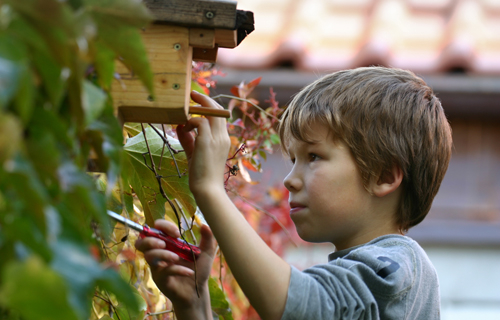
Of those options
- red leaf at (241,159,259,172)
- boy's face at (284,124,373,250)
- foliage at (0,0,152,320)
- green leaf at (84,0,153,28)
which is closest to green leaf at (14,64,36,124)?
foliage at (0,0,152,320)

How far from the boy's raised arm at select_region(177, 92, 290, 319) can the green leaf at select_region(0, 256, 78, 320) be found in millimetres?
527

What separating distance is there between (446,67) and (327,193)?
286 centimetres

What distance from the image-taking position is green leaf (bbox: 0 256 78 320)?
0.37 metres

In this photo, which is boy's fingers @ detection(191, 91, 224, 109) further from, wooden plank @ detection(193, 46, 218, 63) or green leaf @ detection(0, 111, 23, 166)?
green leaf @ detection(0, 111, 23, 166)

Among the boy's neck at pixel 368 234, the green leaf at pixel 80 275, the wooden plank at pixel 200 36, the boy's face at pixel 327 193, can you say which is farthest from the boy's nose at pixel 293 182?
the green leaf at pixel 80 275

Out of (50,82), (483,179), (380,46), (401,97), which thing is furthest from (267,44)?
(50,82)

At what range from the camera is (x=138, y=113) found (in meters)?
0.91

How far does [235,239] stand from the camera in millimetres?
896

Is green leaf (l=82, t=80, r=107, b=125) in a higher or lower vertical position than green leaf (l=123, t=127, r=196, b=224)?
higher

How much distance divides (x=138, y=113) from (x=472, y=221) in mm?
3541

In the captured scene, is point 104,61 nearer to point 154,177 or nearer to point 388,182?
point 154,177

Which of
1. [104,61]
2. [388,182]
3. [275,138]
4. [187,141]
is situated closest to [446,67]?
[275,138]

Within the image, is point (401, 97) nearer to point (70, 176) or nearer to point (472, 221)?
point (70, 176)

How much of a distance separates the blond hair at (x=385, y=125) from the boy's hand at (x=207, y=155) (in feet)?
1.04
